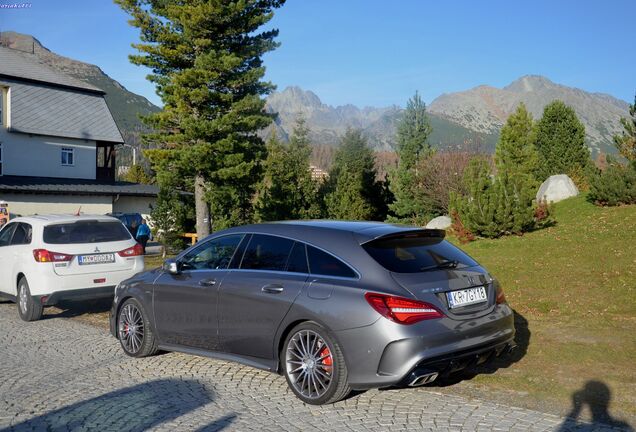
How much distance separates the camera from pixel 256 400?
228 inches

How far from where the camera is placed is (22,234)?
10.6 meters

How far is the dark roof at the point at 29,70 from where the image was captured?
40.4m

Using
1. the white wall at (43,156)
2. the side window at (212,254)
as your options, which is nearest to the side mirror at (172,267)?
the side window at (212,254)

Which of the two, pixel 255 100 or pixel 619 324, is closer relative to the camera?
pixel 619 324

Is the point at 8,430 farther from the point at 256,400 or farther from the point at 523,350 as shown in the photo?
the point at 523,350

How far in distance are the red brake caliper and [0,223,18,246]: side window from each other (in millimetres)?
7617

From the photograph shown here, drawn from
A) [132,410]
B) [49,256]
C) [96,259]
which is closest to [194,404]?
[132,410]

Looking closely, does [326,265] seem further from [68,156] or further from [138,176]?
[138,176]

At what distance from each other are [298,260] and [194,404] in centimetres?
162

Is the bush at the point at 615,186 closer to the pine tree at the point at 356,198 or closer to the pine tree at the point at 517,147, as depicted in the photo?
the pine tree at the point at 517,147

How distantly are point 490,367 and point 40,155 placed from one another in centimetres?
3851

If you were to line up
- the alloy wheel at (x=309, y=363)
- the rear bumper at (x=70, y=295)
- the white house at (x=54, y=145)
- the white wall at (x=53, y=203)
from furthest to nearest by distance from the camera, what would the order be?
the white house at (x=54, y=145) < the white wall at (x=53, y=203) < the rear bumper at (x=70, y=295) < the alloy wheel at (x=309, y=363)

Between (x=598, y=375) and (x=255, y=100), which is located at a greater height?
(x=255, y=100)

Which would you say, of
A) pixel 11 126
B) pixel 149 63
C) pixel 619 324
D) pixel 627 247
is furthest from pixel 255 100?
pixel 11 126
